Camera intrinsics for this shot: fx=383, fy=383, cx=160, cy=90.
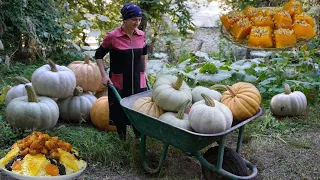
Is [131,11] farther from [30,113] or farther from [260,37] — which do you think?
[30,113]

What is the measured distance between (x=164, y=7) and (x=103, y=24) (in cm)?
179

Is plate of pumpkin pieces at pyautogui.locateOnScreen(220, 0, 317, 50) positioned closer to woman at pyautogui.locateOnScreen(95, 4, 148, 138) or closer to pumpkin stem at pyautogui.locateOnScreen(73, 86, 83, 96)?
woman at pyautogui.locateOnScreen(95, 4, 148, 138)

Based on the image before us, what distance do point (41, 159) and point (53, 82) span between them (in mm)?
1218

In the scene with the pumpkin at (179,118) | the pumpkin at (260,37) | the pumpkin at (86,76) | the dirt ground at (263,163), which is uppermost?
the pumpkin at (260,37)

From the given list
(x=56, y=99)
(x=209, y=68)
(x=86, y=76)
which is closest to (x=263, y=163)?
(x=86, y=76)

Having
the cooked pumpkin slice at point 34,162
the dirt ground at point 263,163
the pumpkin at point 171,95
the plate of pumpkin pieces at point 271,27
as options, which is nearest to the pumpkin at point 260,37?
the plate of pumpkin pieces at point 271,27

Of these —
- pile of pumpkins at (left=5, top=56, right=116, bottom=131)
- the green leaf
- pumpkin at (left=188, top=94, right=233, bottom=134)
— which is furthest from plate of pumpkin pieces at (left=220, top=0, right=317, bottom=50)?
the green leaf

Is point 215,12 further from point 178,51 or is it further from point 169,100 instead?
point 169,100

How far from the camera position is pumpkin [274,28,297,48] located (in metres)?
3.03

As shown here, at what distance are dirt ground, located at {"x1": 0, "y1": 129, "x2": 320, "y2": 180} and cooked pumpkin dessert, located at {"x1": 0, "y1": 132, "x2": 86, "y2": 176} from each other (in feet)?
0.45

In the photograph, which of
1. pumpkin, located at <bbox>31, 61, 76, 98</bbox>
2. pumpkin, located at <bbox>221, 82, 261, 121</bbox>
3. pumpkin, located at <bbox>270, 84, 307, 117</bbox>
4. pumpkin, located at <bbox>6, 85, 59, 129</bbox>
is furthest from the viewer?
pumpkin, located at <bbox>270, 84, 307, 117</bbox>

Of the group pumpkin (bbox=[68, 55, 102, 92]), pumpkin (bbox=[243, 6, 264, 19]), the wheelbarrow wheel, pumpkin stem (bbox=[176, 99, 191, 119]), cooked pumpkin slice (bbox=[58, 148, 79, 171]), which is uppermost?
pumpkin (bbox=[243, 6, 264, 19])

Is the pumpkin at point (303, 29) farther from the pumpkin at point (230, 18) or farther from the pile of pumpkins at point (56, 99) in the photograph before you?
the pile of pumpkins at point (56, 99)

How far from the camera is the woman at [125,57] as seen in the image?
3352 mm
